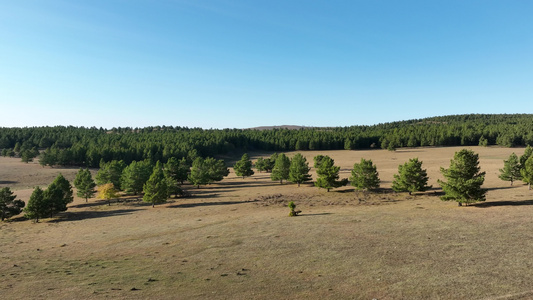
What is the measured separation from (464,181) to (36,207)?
231 ft

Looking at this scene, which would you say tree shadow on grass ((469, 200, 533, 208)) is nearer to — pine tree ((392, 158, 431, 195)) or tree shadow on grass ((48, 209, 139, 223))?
pine tree ((392, 158, 431, 195))

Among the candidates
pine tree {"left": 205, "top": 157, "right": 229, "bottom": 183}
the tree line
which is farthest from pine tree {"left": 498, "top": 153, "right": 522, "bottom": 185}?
pine tree {"left": 205, "top": 157, "right": 229, "bottom": 183}

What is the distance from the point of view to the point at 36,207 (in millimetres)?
52312

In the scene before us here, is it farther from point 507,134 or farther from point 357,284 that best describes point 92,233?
point 507,134

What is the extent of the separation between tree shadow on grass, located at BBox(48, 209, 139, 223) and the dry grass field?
116 cm

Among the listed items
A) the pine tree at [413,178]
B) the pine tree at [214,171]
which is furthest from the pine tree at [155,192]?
the pine tree at [413,178]

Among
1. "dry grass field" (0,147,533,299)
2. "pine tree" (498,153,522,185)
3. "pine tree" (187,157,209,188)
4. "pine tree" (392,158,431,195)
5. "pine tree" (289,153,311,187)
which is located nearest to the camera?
"dry grass field" (0,147,533,299)

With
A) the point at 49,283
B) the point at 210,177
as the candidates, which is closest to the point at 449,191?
the point at 49,283

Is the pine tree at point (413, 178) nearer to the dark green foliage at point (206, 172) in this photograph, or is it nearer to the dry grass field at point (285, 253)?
the dry grass field at point (285, 253)

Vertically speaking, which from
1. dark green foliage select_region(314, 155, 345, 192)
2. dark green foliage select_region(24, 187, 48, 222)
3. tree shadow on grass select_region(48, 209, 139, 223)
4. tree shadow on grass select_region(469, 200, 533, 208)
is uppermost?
dark green foliage select_region(314, 155, 345, 192)

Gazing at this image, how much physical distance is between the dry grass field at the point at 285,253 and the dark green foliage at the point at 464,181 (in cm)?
164

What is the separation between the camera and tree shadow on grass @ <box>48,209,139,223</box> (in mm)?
53537

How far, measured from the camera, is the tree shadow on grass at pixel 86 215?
53537 mm

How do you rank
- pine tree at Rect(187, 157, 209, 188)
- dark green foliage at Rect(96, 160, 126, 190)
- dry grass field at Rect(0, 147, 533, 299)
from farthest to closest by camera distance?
pine tree at Rect(187, 157, 209, 188) < dark green foliage at Rect(96, 160, 126, 190) < dry grass field at Rect(0, 147, 533, 299)
